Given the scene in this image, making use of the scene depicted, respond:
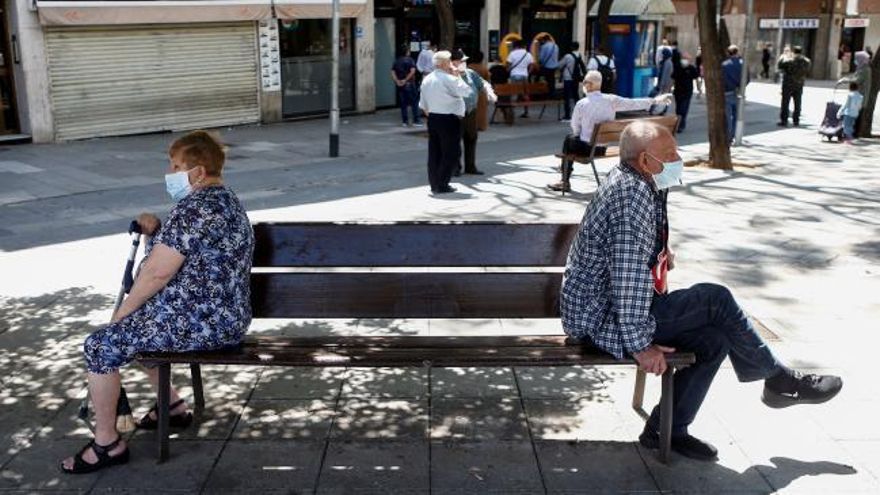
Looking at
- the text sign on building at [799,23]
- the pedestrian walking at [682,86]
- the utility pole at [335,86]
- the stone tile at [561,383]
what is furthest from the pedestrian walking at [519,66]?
the text sign on building at [799,23]

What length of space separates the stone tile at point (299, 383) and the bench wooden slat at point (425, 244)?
0.71 metres

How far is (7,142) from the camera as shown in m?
15.1

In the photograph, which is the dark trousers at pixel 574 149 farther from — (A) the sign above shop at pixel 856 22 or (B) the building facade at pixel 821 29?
(A) the sign above shop at pixel 856 22

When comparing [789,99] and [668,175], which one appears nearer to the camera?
[668,175]

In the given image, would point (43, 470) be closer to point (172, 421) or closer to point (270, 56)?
point (172, 421)

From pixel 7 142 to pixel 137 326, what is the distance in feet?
41.9

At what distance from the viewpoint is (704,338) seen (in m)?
4.02

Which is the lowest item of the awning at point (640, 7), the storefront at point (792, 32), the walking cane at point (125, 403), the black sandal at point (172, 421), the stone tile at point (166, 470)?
the stone tile at point (166, 470)

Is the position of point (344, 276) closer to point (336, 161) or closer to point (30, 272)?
point (30, 272)

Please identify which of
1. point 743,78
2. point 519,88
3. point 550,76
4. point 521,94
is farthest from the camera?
point 550,76

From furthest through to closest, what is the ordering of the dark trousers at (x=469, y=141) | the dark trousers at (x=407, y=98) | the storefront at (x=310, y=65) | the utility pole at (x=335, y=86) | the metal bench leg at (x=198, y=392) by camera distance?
the storefront at (x=310, y=65) → the dark trousers at (x=407, y=98) → the utility pole at (x=335, y=86) → the dark trousers at (x=469, y=141) → the metal bench leg at (x=198, y=392)

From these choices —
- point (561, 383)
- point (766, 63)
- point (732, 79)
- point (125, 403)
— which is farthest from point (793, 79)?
point (766, 63)

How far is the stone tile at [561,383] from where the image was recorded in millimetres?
4852

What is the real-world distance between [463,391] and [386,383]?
1.45 feet
